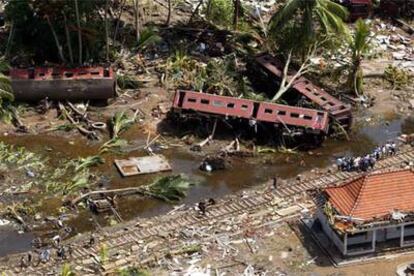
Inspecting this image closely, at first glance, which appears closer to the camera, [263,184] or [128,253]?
[128,253]

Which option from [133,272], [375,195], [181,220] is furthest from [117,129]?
[375,195]

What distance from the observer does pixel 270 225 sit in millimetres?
26266

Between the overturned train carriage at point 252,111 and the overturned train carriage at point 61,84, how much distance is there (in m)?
3.09

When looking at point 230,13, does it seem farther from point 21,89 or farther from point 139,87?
point 21,89

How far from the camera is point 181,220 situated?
A: 26.7 metres

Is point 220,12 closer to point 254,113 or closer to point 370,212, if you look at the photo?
point 254,113

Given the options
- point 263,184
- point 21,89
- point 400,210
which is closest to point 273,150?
point 263,184

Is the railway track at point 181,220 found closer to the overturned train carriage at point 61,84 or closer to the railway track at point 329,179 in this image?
the railway track at point 329,179

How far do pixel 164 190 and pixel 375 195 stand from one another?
22.6 feet

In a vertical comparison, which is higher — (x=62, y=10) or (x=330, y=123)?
(x=62, y=10)

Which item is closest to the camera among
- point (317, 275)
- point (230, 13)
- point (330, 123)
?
point (317, 275)

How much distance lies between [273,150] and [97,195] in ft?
21.5

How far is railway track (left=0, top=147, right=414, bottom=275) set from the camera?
24.8 m

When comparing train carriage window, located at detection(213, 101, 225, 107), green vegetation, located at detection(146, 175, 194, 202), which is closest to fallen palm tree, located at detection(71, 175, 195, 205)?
green vegetation, located at detection(146, 175, 194, 202)
